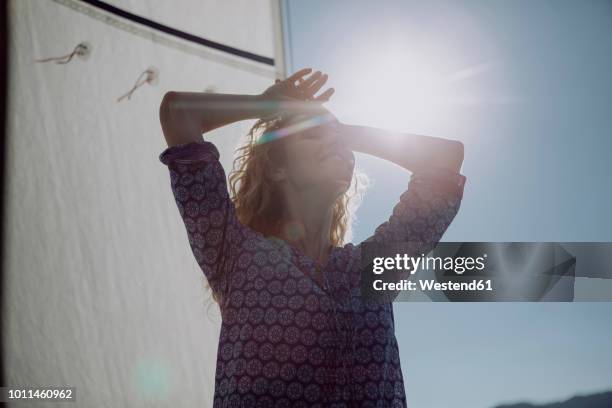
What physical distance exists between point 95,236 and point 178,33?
3.98 ft

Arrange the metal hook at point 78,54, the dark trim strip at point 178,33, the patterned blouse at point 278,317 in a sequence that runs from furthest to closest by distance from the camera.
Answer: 1. the dark trim strip at point 178,33
2. the metal hook at point 78,54
3. the patterned blouse at point 278,317

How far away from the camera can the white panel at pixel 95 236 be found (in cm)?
190

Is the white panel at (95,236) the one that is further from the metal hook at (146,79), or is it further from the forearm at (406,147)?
the forearm at (406,147)

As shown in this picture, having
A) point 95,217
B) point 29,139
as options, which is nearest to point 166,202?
point 95,217

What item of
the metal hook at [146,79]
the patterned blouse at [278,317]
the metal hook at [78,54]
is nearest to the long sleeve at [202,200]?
the patterned blouse at [278,317]

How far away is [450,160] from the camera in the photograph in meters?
1.37

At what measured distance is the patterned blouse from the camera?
921 millimetres

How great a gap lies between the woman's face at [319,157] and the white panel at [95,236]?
998mm

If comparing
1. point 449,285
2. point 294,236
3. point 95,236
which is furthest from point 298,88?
point 95,236

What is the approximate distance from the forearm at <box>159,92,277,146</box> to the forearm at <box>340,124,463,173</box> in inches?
11.9

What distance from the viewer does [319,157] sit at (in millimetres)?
1233

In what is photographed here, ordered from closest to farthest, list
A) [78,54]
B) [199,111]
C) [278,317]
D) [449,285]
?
[278,317] → [199,111] → [449,285] → [78,54]

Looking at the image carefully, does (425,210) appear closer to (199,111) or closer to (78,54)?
(199,111)

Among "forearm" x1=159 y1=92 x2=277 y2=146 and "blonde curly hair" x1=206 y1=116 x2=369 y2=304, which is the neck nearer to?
"blonde curly hair" x1=206 y1=116 x2=369 y2=304
